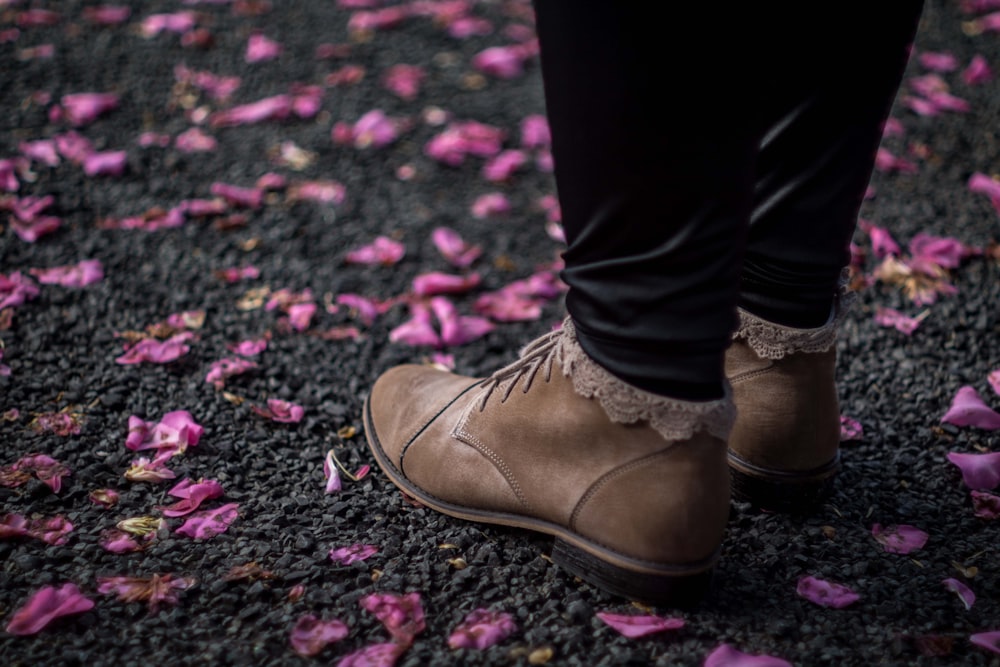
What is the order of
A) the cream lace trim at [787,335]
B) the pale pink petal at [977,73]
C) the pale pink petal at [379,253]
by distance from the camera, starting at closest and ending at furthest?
1. the cream lace trim at [787,335]
2. the pale pink petal at [379,253]
3. the pale pink petal at [977,73]

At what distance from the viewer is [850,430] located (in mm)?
1787

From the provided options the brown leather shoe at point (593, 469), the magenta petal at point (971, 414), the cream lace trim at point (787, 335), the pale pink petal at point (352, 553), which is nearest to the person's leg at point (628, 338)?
the brown leather shoe at point (593, 469)

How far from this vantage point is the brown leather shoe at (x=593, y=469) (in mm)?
1187

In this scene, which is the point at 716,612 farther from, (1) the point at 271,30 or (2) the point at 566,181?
(1) the point at 271,30

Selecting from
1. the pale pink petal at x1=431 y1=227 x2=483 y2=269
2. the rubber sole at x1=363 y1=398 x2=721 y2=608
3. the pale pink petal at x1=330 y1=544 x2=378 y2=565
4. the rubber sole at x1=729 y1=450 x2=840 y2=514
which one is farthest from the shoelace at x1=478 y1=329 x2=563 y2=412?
the pale pink petal at x1=431 y1=227 x2=483 y2=269

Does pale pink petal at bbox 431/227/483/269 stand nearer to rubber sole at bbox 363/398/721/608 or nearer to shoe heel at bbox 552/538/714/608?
rubber sole at bbox 363/398/721/608

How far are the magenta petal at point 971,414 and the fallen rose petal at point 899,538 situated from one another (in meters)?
0.40

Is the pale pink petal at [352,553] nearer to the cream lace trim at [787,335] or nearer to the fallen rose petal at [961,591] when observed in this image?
the cream lace trim at [787,335]

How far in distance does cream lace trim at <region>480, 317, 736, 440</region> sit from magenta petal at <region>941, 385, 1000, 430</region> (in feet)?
2.89

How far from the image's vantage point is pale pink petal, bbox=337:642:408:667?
1.19 meters

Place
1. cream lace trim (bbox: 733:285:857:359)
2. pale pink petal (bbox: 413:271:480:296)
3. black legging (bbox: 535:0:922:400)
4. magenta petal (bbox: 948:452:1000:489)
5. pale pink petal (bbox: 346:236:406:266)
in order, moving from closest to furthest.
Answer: black legging (bbox: 535:0:922:400) < cream lace trim (bbox: 733:285:857:359) < magenta petal (bbox: 948:452:1000:489) < pale pink petal (bbox: 413:271:480:296) < pale pink petal (bbox: 346:236:406:266)

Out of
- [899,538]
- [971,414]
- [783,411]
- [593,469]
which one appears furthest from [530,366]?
[971,414]

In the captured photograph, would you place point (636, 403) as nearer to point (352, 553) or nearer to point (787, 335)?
point (787, 335)

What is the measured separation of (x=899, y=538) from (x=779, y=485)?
23 centimetres
